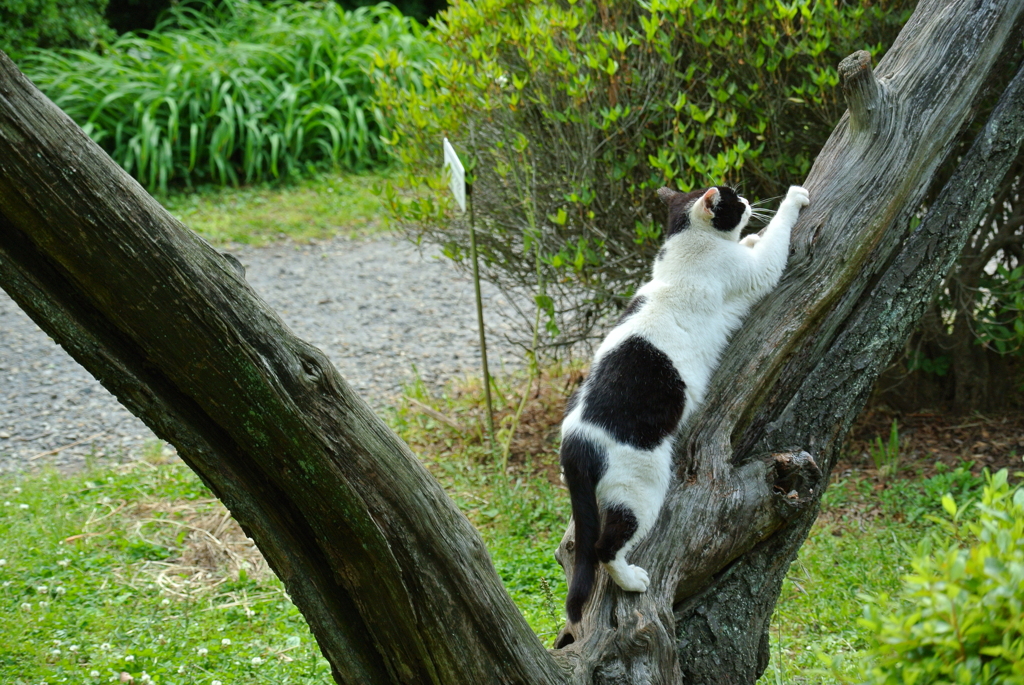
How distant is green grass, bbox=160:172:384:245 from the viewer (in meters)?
9.16

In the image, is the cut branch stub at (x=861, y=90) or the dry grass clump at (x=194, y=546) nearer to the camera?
the cut branch stub at (x=861, y=90)

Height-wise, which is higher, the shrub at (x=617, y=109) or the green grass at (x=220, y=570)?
the shrub at (x=617, y=109)

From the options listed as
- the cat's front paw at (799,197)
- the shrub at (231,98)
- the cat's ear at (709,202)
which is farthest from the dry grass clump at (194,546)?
the shrub at (231,98)

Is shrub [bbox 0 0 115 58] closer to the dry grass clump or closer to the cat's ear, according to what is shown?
the dry grass clump

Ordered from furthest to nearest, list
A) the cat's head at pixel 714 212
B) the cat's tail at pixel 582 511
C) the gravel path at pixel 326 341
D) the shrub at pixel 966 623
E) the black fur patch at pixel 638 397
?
1. the gravel path at pixel 326 341
2. the cat's head at pixel 714 212
3. the black fur patch at pixel 638 397
4. the cat's tail at pixel 582 511
5. the shrub at pixel 966 623

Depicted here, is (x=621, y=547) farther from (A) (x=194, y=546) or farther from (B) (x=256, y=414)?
(A) (x=194, y=546)

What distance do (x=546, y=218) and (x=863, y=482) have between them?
227 cm

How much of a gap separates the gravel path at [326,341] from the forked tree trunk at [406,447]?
3207 mm

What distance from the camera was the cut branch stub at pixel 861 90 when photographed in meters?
2.76

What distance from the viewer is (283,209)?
977cm

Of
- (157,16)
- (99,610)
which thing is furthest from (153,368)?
(157,16)

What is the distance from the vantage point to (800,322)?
2830 mm

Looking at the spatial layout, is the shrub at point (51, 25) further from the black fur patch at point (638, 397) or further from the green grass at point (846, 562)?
the green grass at point (846, 562)

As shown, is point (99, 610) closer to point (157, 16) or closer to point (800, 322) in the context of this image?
point (800, 322)
